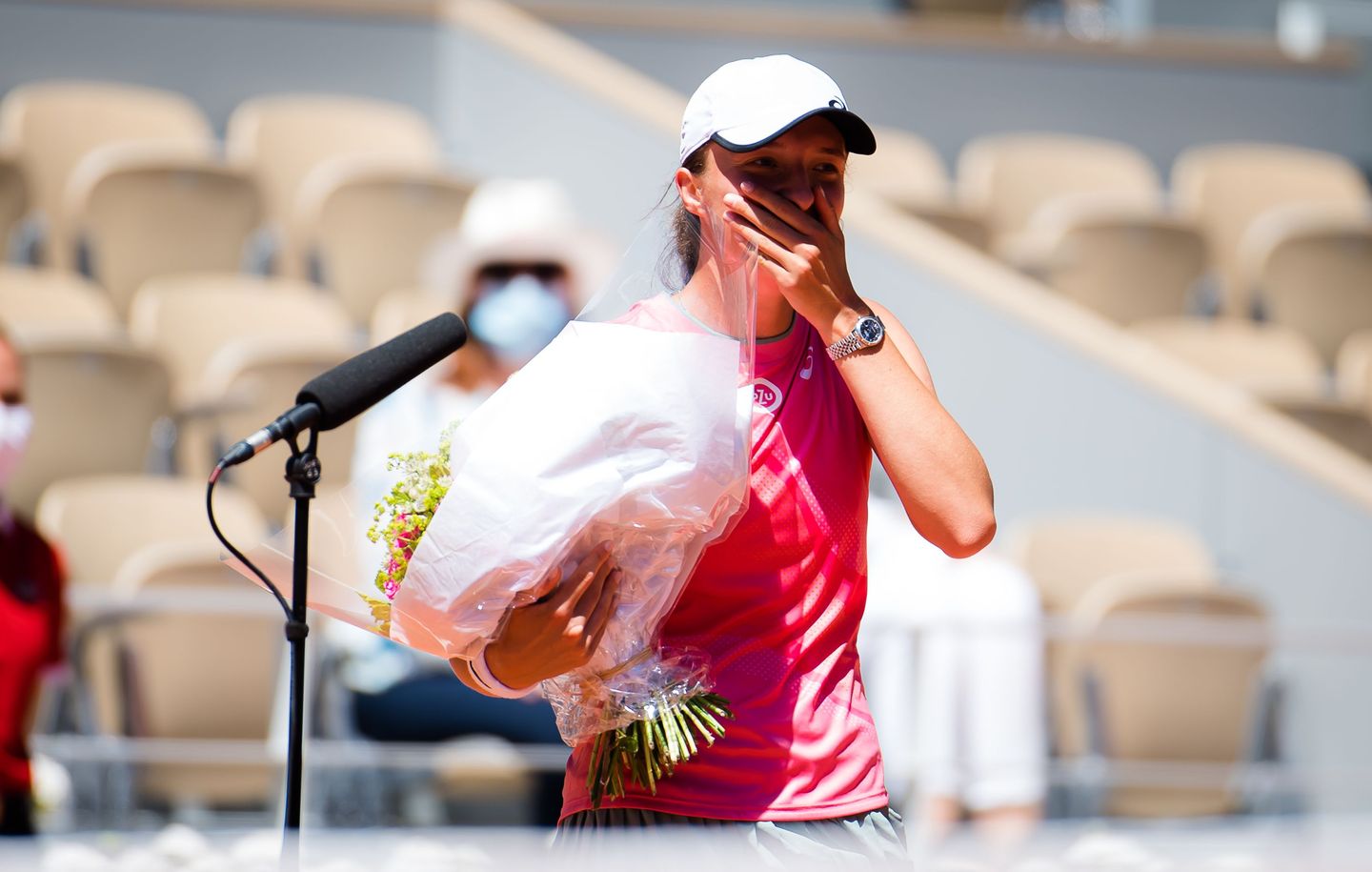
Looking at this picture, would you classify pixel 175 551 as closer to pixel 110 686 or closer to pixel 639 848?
pixel 110 686

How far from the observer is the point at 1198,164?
698 centimetres

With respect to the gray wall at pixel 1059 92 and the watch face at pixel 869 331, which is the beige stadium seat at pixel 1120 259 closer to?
the gray wall at pixel 1059 92

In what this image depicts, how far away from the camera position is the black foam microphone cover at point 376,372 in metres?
1.66

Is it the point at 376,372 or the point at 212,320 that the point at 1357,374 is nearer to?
the point at 212,320

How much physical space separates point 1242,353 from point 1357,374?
0.45 metres

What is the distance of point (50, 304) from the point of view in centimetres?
505

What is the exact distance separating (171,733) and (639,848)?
2.82 m

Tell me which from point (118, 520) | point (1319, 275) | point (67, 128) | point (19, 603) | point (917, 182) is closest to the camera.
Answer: point (19, 603)

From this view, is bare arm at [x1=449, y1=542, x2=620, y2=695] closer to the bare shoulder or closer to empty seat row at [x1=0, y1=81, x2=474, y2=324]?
the bare shoulder

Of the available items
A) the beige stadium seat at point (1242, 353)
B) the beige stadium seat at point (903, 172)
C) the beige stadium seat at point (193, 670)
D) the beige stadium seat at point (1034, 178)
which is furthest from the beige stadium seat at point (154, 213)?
the beige stadium seat at point (1242, 353)

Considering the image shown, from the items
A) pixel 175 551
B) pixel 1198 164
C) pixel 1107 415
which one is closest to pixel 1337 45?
pixel 1198 164

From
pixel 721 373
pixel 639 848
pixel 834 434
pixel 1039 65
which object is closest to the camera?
pixel 639 848

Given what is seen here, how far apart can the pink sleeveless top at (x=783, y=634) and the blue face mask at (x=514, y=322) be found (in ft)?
8.00

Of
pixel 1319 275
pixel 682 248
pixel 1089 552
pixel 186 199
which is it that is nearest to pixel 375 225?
pixel 186 199
